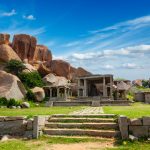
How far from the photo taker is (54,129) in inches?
544

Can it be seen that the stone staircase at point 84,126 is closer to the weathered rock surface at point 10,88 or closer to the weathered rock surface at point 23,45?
the weathered rock surface at point 10,88

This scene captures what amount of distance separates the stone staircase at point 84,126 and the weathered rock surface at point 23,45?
183 feet

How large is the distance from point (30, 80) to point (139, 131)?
1733 inches

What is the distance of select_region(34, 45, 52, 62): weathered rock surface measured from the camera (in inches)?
2919

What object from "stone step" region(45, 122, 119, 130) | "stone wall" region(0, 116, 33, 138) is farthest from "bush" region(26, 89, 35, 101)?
"stone step" region(45, 122, 119, 130)

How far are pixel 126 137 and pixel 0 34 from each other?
60.7 m

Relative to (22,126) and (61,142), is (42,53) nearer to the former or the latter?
(22,126)

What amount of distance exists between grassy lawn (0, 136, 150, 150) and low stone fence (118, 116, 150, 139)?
0.81 meters

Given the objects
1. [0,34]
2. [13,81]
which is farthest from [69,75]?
[13,81]

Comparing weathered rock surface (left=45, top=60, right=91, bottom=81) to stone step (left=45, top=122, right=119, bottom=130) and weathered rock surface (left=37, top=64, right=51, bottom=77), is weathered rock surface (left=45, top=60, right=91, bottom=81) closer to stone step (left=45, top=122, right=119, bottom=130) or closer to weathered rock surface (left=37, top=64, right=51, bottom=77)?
weathered rock surface (left=37, top=64, right=51, bottom=77)

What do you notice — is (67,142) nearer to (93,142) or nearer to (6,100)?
(93,142)

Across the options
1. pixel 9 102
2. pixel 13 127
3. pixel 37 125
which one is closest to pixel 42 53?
pixel 9 102

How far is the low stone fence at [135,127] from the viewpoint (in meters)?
12.4

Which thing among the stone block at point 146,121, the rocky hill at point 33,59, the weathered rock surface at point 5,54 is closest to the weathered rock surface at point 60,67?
the rocky hill at point 33,59
